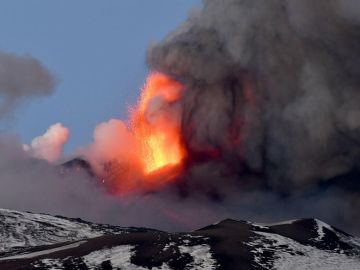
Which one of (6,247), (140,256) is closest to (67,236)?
(6,247)

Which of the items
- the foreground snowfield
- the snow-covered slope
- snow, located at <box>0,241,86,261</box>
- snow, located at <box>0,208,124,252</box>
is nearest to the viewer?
the foreground snowfield

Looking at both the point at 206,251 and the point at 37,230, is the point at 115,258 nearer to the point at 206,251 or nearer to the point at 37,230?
the point at 206,251

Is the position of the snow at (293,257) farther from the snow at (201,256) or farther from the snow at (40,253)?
the snow at (40,253)

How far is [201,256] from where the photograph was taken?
91.2 meters

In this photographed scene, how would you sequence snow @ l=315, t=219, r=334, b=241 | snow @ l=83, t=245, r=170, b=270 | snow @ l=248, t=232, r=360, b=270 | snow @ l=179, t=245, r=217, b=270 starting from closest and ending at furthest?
snow @ l=83, t=245, r=170, b=270
snow @ l=179, t=245, r=217, b=270
snow @ l=248, t=232, r=360, b=270
snow @ l=315, t=219, r=334, b=241

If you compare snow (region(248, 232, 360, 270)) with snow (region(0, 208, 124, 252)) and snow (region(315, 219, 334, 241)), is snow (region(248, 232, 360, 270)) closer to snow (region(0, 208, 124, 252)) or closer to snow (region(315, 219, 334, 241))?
snow (region(315, 219, 334, 241))

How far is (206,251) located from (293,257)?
1310 cm

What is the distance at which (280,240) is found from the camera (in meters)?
111

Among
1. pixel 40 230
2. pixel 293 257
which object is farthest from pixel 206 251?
pixel 40 230

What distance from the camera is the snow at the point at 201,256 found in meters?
85.9

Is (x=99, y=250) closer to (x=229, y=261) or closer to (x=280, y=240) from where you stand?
(x=229, y=261)

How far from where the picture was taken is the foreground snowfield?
285 feet

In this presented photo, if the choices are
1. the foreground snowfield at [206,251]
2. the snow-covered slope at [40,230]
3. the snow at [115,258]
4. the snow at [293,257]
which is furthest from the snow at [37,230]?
the snow at [293,257]

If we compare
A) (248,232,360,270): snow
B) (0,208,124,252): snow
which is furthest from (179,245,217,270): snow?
(0,208,124,252): snow
